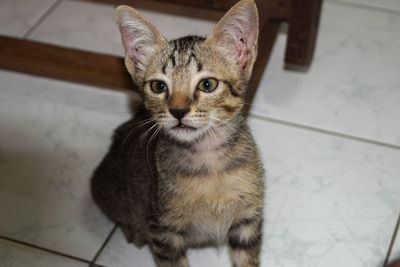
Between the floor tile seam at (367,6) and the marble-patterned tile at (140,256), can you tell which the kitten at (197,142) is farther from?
the floor tile seam at (367,6)

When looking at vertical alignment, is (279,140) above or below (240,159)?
below

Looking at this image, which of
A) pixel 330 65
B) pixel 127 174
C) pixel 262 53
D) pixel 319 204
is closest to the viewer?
pixel 127 174

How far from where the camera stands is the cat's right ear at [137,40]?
1.12m

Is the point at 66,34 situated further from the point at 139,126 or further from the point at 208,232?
the point at 208,232

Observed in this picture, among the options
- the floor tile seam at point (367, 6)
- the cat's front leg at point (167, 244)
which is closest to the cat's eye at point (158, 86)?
the cat's front leg at point (167, 244)

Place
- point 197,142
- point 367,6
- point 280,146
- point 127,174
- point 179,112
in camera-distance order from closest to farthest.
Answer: point 179,112 < point 197,142 < point 127,174 < point 280,146 < point 367,6

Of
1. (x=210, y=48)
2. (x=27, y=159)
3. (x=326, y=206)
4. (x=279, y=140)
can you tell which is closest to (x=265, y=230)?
(x=326, y=206)

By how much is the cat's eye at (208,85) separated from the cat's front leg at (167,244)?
34 cm

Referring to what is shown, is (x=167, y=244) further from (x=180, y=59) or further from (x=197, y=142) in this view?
(x=180, y=59)

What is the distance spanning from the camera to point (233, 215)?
1229 mm

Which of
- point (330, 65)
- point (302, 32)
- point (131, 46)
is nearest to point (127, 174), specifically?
point (131, 46)

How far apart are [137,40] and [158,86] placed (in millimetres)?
128

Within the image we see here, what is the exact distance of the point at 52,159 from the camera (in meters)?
1.64

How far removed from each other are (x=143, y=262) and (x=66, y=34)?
3.47 ft
